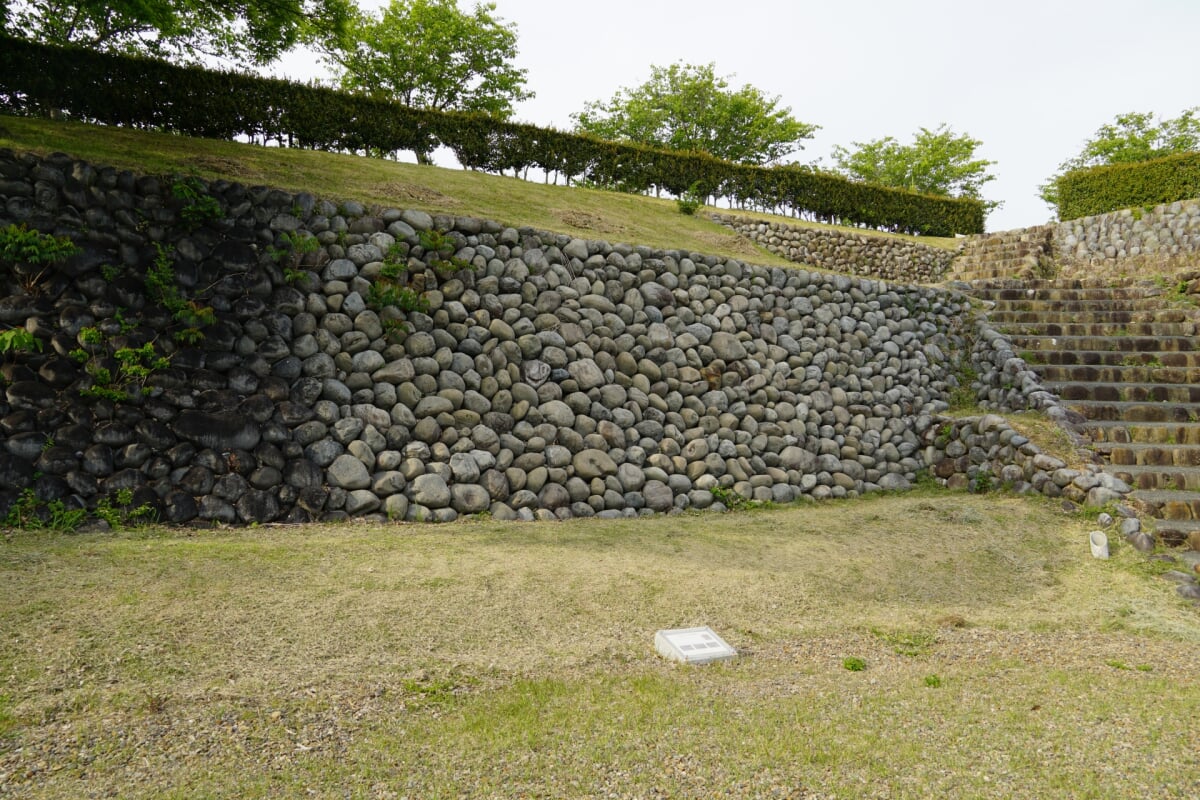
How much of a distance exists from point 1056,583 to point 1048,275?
10050 millimetres

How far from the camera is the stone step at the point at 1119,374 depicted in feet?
28.0

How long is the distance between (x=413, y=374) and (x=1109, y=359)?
9.00 metres

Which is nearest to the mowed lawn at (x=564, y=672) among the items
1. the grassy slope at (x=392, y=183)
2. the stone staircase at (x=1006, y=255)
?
the grassy slope at (x=392, y=183)

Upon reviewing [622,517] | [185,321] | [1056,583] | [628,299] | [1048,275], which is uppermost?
[1048,275]

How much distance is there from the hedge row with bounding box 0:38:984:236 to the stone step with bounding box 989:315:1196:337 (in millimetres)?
7273

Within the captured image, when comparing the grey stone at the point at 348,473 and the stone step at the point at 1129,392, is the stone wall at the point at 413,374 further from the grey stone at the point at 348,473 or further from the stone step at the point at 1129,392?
the stone step at the point at 1129,392

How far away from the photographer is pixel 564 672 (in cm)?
346

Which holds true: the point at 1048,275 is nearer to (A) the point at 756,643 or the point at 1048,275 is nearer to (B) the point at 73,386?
(A) the point at 756,643

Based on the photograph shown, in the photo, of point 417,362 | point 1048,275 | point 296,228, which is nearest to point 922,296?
point 1048,275

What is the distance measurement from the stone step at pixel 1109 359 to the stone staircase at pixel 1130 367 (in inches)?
0.5

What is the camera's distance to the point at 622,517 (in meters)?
7.13

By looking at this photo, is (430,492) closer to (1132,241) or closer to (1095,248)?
(1095,248)

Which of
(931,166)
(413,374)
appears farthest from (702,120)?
(413,374)

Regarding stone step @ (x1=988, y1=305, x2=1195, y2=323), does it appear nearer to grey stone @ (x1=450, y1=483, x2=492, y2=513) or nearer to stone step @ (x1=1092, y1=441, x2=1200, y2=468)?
stone step @ (x1=1092, y1=441, x2=1200, y2=468)
